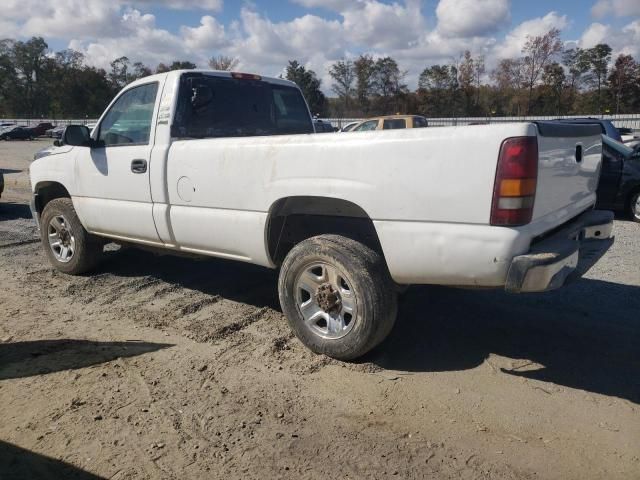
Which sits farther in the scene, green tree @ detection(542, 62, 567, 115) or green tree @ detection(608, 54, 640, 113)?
green tree @ detection(542, 62, 567, 115)

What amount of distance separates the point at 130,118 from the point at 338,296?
9.18 feet

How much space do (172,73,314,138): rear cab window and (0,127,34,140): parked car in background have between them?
157ft

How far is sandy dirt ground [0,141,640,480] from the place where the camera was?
2770 millimetres

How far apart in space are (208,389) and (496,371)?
6.26 feet

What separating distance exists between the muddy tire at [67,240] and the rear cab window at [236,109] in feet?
6.09

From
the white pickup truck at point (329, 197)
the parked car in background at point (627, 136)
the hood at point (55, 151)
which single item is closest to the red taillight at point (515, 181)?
the white pickup truck at point (329, 197)

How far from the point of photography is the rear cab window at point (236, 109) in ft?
15.8

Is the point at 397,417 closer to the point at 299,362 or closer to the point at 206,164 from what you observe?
the point at 299,362

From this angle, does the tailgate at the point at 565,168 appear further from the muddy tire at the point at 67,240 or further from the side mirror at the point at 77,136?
the muddy tire at the point at 67,240

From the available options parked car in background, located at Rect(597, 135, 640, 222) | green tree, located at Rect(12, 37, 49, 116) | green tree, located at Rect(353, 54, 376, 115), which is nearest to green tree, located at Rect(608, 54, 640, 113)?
green tree, located at Rect(353, 54, 376, 115)

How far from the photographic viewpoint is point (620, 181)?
30.2 feet

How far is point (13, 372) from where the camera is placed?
377 cm

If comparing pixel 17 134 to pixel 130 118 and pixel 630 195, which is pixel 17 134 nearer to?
pixel 130 118

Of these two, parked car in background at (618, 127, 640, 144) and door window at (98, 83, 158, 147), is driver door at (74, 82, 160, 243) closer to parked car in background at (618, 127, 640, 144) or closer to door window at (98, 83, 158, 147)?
door window at (98, 83, 158, 147)
